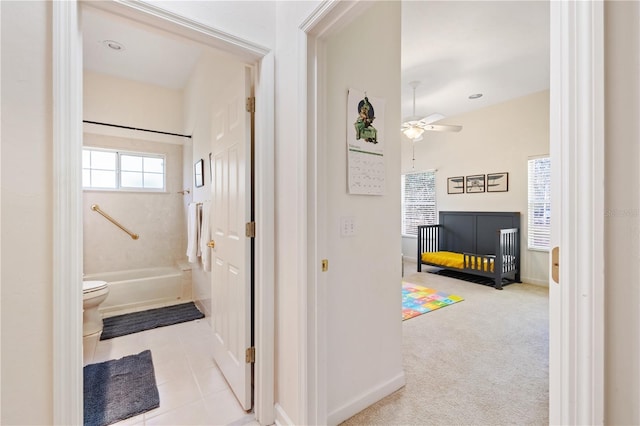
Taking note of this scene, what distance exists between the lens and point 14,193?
1.01m

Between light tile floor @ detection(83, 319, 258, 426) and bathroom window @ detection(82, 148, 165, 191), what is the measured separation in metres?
2.18

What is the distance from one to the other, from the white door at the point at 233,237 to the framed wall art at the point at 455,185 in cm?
461

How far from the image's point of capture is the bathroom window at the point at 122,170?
3.77 metres

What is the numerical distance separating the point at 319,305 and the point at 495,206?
4637 mm

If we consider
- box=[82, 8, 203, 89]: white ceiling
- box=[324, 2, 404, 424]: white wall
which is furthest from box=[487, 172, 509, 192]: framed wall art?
box=[82, 8, 203, 89]: white ceiling

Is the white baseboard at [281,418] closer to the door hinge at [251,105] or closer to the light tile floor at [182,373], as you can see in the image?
the light tile floor at [182,373]

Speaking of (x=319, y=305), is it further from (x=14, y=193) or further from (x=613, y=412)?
(x=14, y=193)

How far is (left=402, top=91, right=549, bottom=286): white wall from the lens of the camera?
4320 millimetres

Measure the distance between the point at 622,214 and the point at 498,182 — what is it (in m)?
4.94

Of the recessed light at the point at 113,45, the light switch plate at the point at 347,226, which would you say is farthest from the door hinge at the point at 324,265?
the recessed light at the point at 113,45

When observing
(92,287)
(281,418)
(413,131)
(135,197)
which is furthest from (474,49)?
(135,197)

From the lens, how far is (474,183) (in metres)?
5.10

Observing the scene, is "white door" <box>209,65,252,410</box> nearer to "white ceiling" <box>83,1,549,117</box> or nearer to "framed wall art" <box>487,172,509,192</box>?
"white ceiling" <box>83,1,549,117</box>

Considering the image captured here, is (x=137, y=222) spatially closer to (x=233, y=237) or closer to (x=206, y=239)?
(x=206, y=239)
